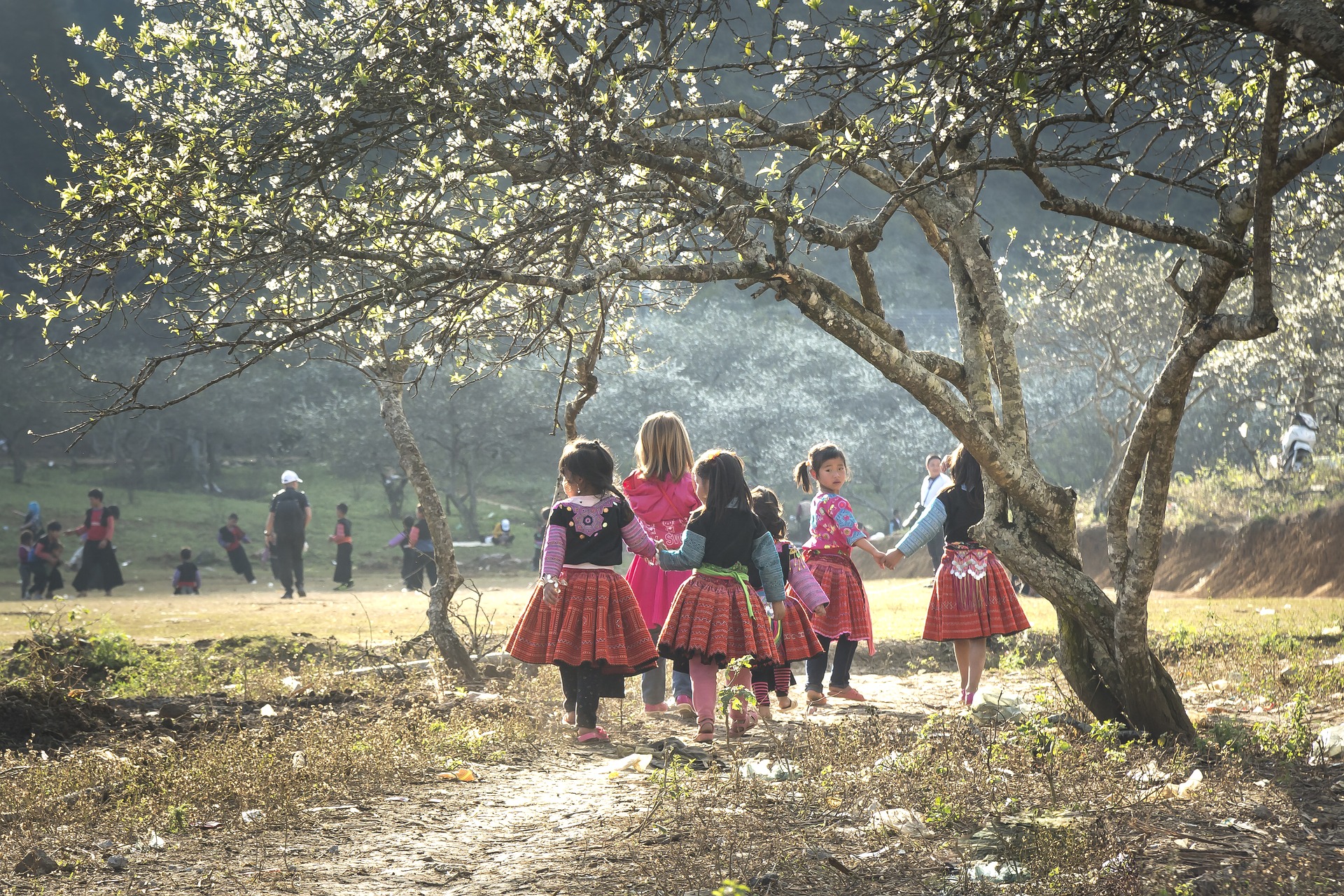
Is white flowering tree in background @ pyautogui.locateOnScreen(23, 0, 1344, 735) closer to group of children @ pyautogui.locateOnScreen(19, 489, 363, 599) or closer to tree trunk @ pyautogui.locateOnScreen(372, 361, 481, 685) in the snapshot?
tree trunk @ pyautogui.locateOnScreen(372, 361, 481, 685)

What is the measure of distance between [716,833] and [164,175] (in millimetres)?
4951

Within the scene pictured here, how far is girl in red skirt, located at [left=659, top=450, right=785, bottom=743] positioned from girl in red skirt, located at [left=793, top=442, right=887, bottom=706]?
1.27 metres

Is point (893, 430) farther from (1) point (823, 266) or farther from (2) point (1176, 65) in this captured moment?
(2) point (1176, 65)

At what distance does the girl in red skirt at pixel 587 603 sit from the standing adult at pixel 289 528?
1344 cm

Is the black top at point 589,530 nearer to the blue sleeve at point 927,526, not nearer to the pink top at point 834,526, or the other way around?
the pink top at point 834,526

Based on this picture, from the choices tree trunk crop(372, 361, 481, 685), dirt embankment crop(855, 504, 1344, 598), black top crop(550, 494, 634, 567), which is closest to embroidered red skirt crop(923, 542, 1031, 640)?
black top crop(550, 494, 634, 567)

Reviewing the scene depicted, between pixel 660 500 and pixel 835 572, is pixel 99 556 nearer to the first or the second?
pixel 660 500

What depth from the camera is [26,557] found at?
2052cm

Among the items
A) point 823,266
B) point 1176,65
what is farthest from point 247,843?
point 823,266

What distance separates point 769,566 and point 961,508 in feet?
5.21

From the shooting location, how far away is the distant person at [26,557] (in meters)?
20.5

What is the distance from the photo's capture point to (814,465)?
8133mm

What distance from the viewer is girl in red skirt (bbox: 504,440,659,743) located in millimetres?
6707

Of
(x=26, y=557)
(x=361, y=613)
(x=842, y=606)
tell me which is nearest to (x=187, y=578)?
(x=26, y=557)
